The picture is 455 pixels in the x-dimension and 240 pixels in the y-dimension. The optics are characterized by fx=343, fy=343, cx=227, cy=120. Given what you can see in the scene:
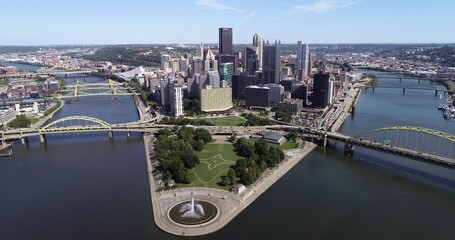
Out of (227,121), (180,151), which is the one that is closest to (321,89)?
(227,121)

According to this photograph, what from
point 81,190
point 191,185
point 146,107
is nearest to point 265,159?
point 191,185

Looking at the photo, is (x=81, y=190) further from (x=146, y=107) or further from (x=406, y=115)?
(x=406, y=115)

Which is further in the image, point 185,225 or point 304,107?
point 304,107

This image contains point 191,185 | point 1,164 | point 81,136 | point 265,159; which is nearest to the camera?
point 191,185

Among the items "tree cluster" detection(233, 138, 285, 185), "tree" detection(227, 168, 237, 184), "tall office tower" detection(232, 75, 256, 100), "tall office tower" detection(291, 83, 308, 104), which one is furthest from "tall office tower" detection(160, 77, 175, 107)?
"tree" detection(227, 168, 237, 184)

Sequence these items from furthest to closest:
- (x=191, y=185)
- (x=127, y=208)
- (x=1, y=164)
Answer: (x=1, y=164)
(x=191, y=185)
(x=127, y=208)

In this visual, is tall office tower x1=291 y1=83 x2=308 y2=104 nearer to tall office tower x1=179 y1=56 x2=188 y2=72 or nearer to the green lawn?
the green lawn
